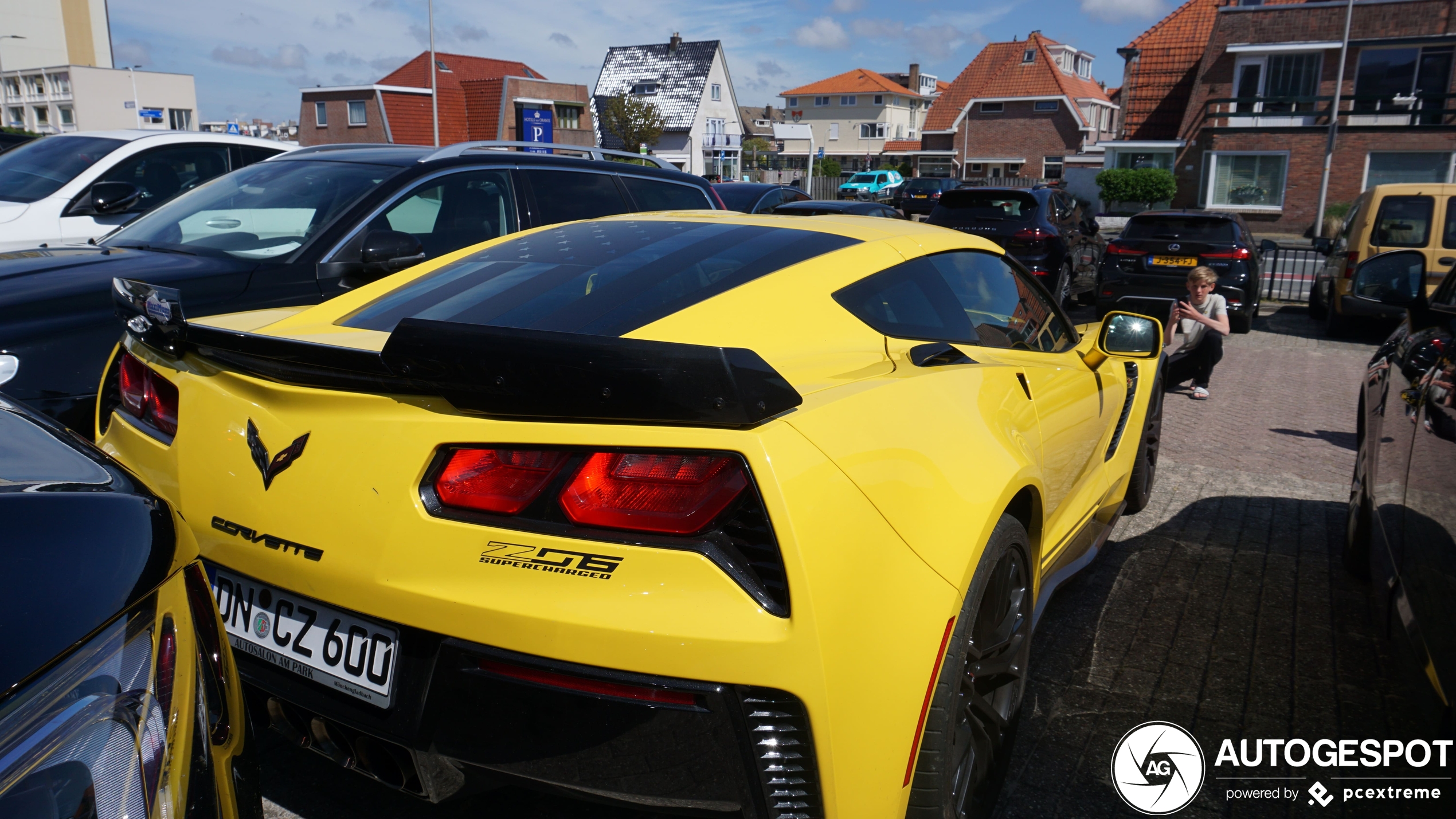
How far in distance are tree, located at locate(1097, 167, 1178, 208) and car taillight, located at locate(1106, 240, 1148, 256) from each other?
25.7 metres

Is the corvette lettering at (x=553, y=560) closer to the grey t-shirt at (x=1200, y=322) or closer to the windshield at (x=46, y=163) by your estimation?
the windshield at (x=46, y=163)

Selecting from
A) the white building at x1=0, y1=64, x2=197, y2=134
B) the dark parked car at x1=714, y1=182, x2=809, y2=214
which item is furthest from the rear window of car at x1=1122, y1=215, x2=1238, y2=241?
the white building at x1=0, y1=64, x2=197, y2=134

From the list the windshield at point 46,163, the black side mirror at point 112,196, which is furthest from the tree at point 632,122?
the black side mirror at point 112,196

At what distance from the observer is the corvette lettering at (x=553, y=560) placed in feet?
5.40

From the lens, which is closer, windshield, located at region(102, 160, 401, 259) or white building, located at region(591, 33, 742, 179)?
windshield, located at region(102, 160, 401, 259)

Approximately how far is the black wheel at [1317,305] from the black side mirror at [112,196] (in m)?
13.9

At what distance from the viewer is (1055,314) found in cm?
382

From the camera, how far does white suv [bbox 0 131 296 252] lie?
6559 millimetres

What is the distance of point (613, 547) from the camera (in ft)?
5.41

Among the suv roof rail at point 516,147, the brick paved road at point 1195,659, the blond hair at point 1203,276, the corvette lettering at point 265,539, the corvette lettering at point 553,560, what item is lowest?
the brick paved road at point 1195,659

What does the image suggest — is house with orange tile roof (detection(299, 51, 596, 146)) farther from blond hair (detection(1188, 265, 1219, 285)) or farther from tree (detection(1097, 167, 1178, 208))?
blond hair (detection(1188, 265, 1219, 285))

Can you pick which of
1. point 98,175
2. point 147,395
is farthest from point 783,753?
point 98,175

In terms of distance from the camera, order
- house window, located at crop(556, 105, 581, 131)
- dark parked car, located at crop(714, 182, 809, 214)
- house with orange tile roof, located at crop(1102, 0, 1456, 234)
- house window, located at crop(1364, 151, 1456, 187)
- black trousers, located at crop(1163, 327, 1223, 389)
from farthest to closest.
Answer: house window, located at crop(556, 105, 581, 131)
house with orange tile roof, located at crop(1102, 0, 1456, 234)
house window, located at crop(1364, 151, 1456, 187)
dark parked car, located at crop(714, 182, 809, 214)
black trousers, located at crop(1163, 327, 1223, 389)

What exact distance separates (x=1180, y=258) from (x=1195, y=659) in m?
9.45
